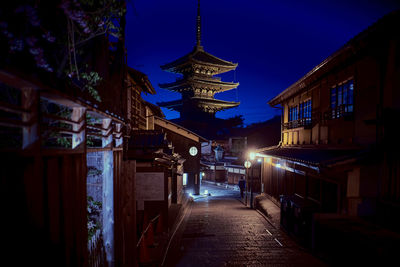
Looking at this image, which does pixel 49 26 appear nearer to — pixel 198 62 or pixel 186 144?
pixel 186 144

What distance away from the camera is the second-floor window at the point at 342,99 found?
9.10 metres

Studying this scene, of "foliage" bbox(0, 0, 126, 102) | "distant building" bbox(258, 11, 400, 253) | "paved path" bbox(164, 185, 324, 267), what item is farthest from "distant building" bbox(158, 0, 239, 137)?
"foliage" bbox(0, 0, 126, 102)

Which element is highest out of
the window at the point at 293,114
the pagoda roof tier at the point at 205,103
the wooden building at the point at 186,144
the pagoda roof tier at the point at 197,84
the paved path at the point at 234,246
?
the pagoda roof tier at the point at 197,84

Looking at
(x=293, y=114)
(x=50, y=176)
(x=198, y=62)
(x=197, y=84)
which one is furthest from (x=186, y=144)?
(x=50, y=176)

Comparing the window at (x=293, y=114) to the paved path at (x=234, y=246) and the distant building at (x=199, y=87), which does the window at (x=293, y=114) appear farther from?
the distant building at (x=199, y=87)

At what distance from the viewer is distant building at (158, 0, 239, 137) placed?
3350 cm

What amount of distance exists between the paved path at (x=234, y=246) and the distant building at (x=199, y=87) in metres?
24.6

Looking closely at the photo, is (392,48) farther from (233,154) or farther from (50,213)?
(233,154)

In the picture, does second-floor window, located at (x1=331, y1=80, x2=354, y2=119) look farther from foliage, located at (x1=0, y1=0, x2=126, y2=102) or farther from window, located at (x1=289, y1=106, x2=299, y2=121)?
foliage, located at (x1=0, y1=0, x2=126, y2=102)

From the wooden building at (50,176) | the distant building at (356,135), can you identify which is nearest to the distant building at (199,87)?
the distant building at (356,135)

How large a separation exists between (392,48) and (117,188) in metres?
10.2

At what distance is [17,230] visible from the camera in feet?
7.45

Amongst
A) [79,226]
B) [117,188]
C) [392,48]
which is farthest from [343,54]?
[79,226]

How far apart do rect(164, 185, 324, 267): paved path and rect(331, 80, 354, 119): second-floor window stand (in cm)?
679
